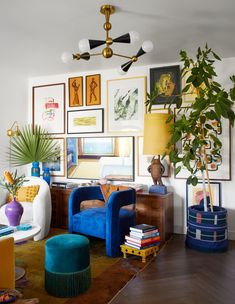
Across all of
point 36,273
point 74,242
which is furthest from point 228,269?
point 36,273

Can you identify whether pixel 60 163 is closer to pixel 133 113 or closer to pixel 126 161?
pixel 126 161

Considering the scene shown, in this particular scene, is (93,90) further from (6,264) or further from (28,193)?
(6,264)

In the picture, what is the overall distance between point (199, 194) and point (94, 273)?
1931 millimetres

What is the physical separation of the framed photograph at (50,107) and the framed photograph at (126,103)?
0.90m

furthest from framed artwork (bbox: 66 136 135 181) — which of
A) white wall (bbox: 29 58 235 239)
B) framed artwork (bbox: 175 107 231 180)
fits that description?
framed artwork (bbox: 175 107 231 180)

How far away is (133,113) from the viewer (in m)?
4.54

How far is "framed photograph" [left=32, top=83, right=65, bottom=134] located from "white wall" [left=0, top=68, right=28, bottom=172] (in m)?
0.21

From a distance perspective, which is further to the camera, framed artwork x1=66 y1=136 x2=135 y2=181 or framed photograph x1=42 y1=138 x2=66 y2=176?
framed photograph x1=42 y1=138 x2=66 y2=176

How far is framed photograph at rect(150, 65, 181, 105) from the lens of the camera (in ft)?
14.1

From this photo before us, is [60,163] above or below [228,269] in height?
above

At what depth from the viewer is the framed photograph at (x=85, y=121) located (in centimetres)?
477

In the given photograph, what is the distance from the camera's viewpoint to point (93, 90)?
480cm

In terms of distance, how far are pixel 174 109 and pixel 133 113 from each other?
63 cm

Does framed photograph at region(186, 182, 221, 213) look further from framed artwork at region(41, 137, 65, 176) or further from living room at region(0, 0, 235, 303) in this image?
framed artwork at region(41, 137, 65, 176)
